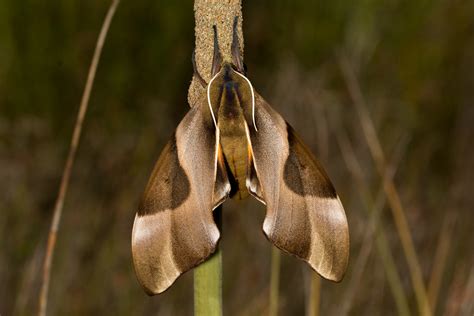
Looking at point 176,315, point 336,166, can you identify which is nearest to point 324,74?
point 336,166

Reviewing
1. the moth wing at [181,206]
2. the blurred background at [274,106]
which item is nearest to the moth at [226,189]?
the moth wing at [181,206]

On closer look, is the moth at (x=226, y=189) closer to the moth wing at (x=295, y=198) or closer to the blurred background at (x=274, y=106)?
the moth wing at (x=295, y=198)

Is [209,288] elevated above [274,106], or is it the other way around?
[209,288]

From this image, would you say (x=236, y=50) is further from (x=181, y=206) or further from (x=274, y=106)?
(x=274, y=106)

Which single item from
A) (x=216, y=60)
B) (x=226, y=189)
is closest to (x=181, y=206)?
(x=226, y=189)

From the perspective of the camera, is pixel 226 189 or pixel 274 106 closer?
pixel 226 189

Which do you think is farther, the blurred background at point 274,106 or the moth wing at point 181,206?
the blurred background at point 274,106

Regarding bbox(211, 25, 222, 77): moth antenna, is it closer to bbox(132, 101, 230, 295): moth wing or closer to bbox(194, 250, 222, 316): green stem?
bbox(132, 101, 230, 295): moth wing
